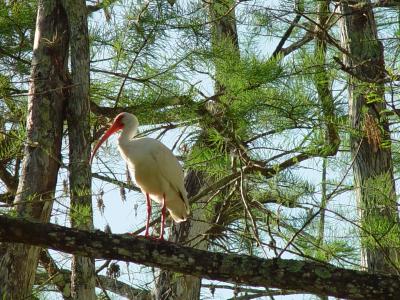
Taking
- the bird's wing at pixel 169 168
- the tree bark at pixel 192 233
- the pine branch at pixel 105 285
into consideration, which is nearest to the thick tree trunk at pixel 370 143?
the bird's wing at pixel 169 168

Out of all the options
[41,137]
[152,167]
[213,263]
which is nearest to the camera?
[213,263]

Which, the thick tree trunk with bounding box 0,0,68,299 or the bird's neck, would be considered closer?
the thick tree trunk with bounding box 0,0,68,299

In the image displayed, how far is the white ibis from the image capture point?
449 cm

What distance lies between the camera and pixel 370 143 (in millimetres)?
4582

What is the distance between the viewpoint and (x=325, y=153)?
4.57 m

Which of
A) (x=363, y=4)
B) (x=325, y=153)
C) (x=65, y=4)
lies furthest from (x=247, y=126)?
(x=65, y=4)

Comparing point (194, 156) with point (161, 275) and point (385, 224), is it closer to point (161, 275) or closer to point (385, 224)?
point (161, 275)

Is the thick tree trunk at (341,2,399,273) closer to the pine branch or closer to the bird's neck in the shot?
the bird's neck

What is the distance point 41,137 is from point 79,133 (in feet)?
0.62

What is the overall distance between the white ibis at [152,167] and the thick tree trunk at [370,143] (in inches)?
37.5

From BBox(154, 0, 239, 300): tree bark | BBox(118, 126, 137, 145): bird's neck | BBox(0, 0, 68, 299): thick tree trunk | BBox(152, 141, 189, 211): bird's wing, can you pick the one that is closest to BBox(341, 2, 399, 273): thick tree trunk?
BBox(152, 141, 189, 211): bird's wing

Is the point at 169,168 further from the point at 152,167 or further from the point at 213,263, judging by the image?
the point at 213,263

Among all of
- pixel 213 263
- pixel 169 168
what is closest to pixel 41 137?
pixel 169 168

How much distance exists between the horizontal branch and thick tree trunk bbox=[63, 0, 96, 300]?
0.95 m
